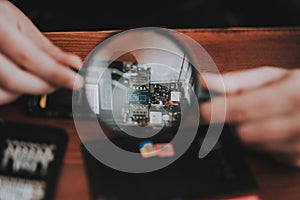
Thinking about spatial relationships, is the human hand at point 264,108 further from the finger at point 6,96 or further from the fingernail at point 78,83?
the finger at point 6,96

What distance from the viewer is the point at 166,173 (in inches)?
26.6

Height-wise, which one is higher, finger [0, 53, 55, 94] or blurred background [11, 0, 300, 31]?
blurred background [11, 0, 300, 31]

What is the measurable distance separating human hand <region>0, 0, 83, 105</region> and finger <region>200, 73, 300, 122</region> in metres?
0.25

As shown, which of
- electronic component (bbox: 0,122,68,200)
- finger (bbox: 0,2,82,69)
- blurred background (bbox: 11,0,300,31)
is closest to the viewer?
electronic component (bbox: 0,122,68,200)

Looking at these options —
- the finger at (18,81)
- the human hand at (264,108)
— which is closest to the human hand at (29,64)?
the finger at (18,81)

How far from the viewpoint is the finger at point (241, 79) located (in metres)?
0.76

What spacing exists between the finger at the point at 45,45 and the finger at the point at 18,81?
55 millimetres

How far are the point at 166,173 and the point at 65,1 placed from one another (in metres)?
0.46

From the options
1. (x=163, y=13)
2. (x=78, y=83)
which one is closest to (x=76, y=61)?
(x=78, y=83)

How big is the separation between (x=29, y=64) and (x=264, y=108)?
0.42 m

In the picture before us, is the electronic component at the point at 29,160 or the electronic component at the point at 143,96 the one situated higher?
the electronic component at the point at 143,96

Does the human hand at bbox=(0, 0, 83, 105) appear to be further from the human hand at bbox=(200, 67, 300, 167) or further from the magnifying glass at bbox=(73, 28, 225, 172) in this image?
the human hand at bbox=(200, 67, 300, 167)

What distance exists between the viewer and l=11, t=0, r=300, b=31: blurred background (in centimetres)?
85

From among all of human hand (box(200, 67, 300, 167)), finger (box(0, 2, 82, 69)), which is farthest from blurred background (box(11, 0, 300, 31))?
human hand (box(200, 67, 300, 167))
